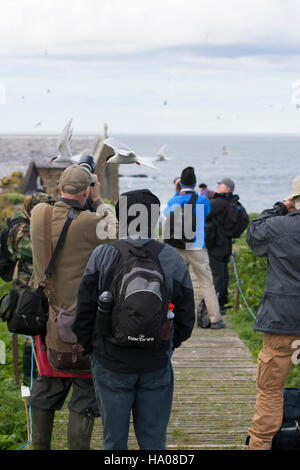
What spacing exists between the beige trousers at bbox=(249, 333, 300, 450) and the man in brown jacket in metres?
1.21

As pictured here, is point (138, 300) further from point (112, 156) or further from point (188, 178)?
point (188, 178)

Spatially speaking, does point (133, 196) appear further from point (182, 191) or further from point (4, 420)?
point (182, 191)

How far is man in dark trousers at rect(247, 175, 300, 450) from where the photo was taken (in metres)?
4.07

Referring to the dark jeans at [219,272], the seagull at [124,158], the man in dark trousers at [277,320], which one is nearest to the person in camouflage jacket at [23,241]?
the seagull at [124,158]

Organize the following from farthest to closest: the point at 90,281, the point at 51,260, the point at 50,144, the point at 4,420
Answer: the point at 50,144 → the point at 4,420 → the point at 51,260 → the point at 90,281

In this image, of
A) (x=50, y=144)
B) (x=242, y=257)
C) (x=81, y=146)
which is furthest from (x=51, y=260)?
(x=50, y=144)

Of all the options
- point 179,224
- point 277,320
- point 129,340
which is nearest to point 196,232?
point 179,224

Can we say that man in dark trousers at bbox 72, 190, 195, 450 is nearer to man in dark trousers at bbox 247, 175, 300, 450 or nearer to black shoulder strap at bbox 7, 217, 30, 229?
man in dark trousers at bbox 247, 175, 300, 450

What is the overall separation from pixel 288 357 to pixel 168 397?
110cm

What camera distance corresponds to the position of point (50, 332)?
3957 millimetres

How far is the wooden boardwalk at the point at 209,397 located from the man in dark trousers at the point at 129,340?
56.8 inches

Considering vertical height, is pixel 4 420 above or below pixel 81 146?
below

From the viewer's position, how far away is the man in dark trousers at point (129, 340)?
3.30m

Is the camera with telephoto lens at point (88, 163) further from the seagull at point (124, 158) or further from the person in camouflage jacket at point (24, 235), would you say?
the seagull at point (124, 158)
